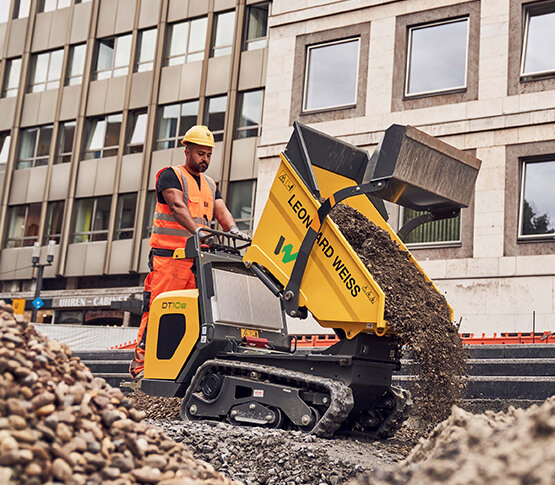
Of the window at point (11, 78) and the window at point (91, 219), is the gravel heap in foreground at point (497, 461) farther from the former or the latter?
the window at point (11, 78)

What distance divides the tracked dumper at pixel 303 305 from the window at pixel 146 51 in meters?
23.6

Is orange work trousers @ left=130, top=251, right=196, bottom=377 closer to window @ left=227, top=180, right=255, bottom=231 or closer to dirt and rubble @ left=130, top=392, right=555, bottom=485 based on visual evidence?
dirt and rubble @ left=130, top=392, right=555, bottom=485

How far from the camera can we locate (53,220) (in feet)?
102

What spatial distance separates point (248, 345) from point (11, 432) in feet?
14.2

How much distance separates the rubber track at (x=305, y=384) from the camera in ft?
20.3

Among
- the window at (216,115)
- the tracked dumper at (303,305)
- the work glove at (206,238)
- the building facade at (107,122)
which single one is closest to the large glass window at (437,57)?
the building facade at (107,122)

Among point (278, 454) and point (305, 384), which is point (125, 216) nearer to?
point (305, 384)

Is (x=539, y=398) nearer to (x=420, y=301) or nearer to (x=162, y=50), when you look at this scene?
(x=420, y=301)

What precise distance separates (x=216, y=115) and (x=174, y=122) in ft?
5.74

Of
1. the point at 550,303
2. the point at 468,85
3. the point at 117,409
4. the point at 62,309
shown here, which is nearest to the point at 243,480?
the point at 117,409

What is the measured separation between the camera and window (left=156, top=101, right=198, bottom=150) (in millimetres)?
28781

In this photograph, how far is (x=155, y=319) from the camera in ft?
24.2

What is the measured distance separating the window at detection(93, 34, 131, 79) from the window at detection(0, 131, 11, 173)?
4.72m

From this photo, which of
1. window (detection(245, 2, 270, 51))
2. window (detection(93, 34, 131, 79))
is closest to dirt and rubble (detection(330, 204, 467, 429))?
window (detection(245, 2, 270, 51))
